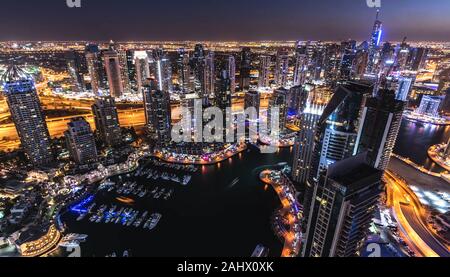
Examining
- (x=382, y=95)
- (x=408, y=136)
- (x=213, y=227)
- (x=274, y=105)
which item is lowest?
(x=213, y=227)

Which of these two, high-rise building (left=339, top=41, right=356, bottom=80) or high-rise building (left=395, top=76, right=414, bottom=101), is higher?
high-rise building (left=339, top=41, right=356, bottom=80)

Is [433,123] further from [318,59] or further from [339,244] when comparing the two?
[339,244]

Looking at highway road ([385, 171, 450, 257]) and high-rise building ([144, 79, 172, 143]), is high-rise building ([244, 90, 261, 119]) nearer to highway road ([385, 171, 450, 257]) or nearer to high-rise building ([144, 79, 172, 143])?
high-rise building ([144, 79, 172, 143])

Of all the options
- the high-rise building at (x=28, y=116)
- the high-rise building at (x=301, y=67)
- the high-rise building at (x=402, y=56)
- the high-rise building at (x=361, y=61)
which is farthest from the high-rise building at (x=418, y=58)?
the high-rise building at (x=28, y=116)

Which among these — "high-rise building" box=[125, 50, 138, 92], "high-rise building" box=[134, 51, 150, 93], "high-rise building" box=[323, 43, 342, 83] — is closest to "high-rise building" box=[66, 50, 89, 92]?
"high-rise building" box=[125, 50, 138, 92]

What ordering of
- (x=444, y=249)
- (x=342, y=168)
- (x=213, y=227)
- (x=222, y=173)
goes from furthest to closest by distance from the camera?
(x=222, y=173), (x=213, y=227), (x=444, y=249), (x=342, y=168)

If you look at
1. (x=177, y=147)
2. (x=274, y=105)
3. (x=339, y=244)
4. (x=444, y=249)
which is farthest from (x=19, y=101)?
(x=444, y=249)
